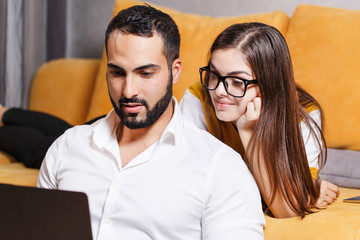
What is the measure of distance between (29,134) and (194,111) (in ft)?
2.91

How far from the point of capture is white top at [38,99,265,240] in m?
1.00

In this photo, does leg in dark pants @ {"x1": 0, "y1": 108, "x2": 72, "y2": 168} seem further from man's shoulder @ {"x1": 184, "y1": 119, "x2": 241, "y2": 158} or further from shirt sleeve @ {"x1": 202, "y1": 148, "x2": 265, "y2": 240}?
shirt sleeve @ {"x1": 202, "y1": 148, "x2": 265, "y2": 240}

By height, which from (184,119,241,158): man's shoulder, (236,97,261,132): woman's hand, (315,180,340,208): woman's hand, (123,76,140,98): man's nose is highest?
(123,76,140,98): man's nose

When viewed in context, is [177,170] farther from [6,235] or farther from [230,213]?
[6,235]

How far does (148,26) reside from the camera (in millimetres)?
1031

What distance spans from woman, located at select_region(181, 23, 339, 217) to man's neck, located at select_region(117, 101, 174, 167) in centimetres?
22

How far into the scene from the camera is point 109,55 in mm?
1053

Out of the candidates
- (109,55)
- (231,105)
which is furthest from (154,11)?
(231,105)

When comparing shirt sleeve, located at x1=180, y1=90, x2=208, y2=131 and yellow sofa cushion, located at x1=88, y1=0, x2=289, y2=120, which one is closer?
shirt sleeve, located at x1=180, y1=90, x2=208, y2=131

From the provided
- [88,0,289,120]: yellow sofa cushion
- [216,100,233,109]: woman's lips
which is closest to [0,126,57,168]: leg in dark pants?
[88,0,289,120]: yellow sofa cushion

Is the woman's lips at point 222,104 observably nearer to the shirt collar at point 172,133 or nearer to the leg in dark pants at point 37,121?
the shirt collar at point 172,133

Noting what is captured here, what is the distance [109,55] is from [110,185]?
1.00ft

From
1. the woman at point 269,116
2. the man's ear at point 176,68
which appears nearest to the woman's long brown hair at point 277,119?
the woman at point 269,116

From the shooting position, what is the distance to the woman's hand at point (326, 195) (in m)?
1.26
